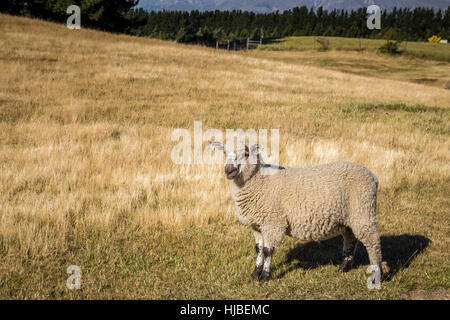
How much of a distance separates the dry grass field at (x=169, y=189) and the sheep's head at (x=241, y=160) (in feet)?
4.84

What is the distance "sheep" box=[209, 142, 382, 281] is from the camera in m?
5.03

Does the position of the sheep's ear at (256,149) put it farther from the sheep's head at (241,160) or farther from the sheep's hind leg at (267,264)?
the sheep's hind leg at (267,264)

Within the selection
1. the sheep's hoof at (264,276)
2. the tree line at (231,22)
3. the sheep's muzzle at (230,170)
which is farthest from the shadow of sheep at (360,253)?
the tree line at (231,22)

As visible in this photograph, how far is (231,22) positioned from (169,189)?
15487 cm

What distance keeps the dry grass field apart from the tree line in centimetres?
2835

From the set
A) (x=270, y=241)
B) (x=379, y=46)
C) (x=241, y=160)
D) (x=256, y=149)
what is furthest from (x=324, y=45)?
(x=270, y=241)

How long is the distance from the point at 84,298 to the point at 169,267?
50.1 inches

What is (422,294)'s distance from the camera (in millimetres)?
4973

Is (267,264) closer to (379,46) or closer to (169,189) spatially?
(169,189)

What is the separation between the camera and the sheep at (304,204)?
198 inches

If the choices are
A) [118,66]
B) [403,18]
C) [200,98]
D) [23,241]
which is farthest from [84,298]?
[403,18]

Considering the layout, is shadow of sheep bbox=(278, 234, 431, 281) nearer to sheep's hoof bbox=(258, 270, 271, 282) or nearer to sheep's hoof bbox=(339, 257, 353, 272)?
sheep's hoof bbox=(339, 257, 353, 272)

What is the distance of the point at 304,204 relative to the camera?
5086 mm
